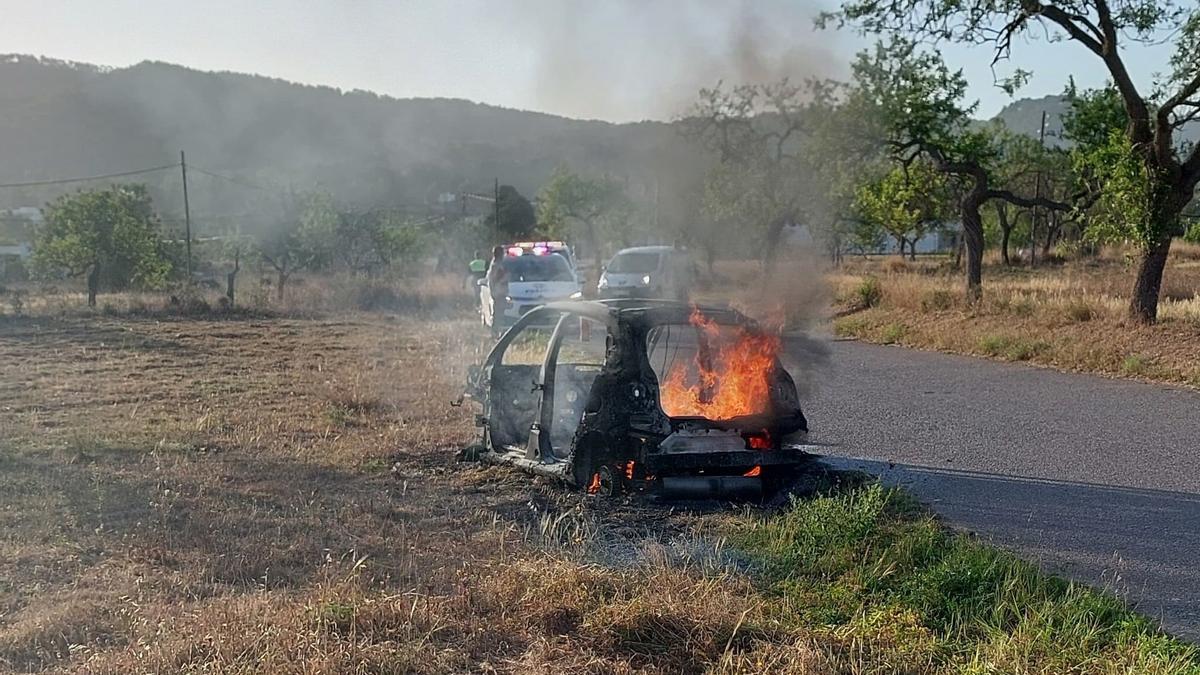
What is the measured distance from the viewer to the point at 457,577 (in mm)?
4895

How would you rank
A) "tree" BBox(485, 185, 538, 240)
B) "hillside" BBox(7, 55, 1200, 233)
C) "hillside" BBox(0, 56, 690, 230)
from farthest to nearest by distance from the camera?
"hillside" BBox(0, 56, 690, 230)
"hillside" BBox(7, 55, 1200, 233)
"tree" BBox(485, 185, 538, 240)

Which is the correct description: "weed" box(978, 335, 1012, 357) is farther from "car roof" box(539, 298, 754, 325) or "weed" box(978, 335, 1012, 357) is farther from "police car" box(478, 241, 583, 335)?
"car roof" box(539, 298, 754, 325)

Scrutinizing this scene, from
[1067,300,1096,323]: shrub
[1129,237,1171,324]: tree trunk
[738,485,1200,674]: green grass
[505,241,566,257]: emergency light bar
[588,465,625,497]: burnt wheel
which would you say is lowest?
[738,485,1200,674]: green grass

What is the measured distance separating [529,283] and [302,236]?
20005 mm

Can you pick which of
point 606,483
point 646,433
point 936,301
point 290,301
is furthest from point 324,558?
point 290,301

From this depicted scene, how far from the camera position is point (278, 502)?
6.55 m

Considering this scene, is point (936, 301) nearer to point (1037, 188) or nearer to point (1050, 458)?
point (1050, 458)

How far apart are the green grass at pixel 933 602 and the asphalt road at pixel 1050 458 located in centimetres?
45

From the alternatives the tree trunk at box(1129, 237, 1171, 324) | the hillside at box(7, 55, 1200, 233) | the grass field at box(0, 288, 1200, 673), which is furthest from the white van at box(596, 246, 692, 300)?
the hillside at box(7, 55, 1200, 233)

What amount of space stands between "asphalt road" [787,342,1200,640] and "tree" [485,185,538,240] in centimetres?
4154

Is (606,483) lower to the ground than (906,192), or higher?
lower

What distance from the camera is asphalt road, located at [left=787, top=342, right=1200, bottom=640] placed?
218 inches

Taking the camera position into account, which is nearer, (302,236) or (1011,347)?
(1011,347)

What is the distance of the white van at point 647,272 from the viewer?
890 inches
